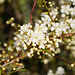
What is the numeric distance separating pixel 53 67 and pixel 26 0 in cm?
243

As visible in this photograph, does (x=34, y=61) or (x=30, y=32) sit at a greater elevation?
(x=30, y=32)

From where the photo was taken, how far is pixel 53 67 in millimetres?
4523

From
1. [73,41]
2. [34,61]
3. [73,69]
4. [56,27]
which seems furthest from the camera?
[73,69]

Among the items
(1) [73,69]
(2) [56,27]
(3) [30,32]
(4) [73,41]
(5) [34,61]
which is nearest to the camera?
(3) [30,32]

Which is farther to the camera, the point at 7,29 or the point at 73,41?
the point at 7,29

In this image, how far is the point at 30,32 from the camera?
216cm

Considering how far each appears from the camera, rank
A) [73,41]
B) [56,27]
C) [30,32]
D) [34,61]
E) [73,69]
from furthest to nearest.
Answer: [73,69], [34,61], [73,41], [56,27], [30,32]

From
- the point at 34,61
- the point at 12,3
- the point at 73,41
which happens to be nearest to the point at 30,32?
the point at 73,41

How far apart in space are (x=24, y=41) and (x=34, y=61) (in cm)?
223

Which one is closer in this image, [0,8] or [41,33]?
[41,33]

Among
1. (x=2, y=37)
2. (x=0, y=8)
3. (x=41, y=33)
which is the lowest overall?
(x=2, y=37)

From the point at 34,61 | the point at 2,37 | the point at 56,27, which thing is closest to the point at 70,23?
the point at 56,27

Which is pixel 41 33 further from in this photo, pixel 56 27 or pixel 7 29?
pixel 7 29

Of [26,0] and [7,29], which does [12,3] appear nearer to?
[26,0]
